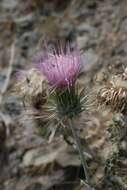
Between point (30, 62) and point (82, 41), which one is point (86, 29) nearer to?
point (82, 41)

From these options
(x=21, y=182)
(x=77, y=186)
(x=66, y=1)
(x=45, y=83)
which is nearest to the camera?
(x=45, y=83)

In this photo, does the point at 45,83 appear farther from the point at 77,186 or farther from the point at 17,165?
the point at 17,165

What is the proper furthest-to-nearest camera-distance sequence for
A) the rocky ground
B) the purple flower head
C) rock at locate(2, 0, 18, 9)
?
rock at locate(2, 0, 18, 9)
the rocky ground
the purple flower head

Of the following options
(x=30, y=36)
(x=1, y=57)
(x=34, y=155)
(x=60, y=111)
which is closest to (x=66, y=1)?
(x=30, y=36)

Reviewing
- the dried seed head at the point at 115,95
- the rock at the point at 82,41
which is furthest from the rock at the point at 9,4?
the dried seed head at the point at 115,95

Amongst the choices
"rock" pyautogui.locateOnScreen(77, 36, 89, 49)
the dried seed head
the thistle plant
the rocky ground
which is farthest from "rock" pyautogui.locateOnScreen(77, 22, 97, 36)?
the dried seed head

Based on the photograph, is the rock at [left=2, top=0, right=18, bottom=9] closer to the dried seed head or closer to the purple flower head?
the purple flower head

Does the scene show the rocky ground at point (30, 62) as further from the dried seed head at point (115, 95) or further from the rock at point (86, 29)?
the dried seed head at point (115, 95)

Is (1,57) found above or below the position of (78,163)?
above

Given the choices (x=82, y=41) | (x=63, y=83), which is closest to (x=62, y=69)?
(x=63, y=83)
